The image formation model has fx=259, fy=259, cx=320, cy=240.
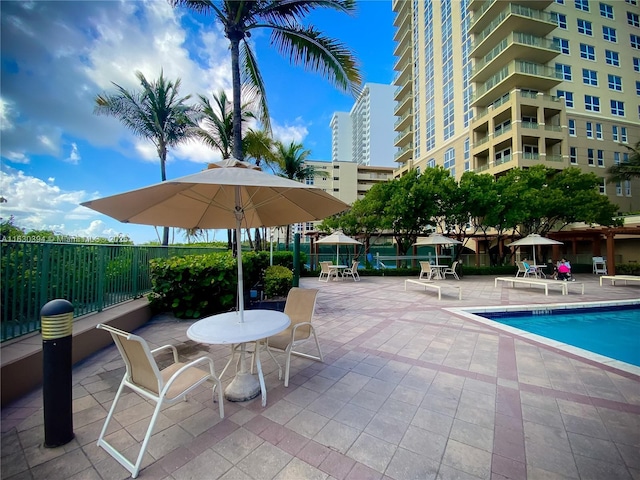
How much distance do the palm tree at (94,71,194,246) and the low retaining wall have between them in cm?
1060

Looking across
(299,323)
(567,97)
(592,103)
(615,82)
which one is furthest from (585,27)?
(299,323)

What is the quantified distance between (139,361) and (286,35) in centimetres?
797

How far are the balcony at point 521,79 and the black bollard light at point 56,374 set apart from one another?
2916 centimetres

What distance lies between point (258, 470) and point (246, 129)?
1430cm

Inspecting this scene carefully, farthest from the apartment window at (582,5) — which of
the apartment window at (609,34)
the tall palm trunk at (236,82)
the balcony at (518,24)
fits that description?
the tall palm trunk at (236,82)

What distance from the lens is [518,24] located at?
69.0 feet

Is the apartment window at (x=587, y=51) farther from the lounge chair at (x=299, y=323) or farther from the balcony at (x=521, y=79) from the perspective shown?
the lounge chair at (x=299, y=323)

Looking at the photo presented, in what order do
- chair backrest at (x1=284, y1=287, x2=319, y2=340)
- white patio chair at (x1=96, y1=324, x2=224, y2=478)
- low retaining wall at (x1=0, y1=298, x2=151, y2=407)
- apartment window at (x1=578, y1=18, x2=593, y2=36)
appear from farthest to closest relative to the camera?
apartment window at (x1=578, y1=18, x2=593, y2=36) < chair backrest at (x1=284, y1=287, x2=319, y2=340) < low retaining wall at (x1=0, y1=298, x2=151, y2=407) < white patio chair at (x1=96, y1=324, x2=224, y2=478)

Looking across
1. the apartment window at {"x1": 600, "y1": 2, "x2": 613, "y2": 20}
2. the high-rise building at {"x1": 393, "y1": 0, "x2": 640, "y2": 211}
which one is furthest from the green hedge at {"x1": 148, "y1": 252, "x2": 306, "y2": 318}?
the apartment window at {"x1": 600, "y1": 2, "x2": 613, "y2": 20}

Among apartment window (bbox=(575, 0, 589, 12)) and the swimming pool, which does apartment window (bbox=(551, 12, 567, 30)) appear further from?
the swimming pool

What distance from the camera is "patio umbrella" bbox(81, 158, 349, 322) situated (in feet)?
7.54

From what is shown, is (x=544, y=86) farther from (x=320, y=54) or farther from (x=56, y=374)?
(x=56, y=374)

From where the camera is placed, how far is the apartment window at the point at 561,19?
899 inches

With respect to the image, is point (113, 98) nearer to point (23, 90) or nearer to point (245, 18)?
point (245, 18)
